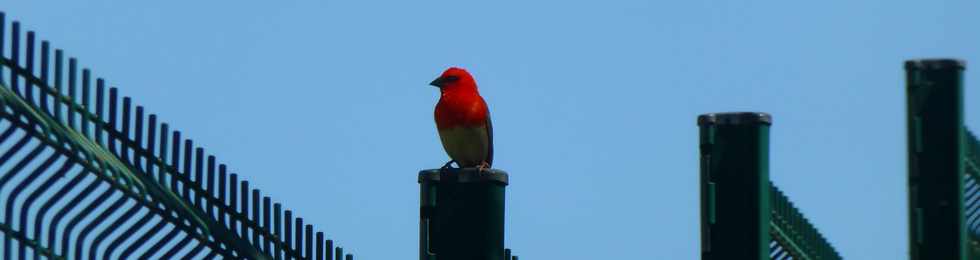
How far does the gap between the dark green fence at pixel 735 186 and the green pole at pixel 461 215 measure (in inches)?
71.7

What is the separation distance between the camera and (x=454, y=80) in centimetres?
933

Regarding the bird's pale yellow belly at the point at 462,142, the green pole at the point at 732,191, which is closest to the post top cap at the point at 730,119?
the green pole at the point at 732,191

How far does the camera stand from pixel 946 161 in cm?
1150

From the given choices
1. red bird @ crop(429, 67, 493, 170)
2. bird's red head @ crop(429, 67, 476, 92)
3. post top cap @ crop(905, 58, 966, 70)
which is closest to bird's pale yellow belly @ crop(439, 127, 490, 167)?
red bird @ crop(429, 67, 493, 170)

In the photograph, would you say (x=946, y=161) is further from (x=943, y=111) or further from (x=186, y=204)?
(x=186, y=204)

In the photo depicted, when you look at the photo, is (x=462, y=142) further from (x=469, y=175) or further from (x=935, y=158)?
(x=935, y=158)

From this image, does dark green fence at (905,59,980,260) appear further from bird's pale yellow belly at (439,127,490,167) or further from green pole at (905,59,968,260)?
bird's pale yellow belly at (439,127,490,167)

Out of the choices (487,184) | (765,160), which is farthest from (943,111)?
(487,184)

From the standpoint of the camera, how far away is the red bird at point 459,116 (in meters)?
9.32

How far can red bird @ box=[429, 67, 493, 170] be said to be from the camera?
9.32 meters

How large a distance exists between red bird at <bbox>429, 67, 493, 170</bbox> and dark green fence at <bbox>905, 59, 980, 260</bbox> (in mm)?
3314

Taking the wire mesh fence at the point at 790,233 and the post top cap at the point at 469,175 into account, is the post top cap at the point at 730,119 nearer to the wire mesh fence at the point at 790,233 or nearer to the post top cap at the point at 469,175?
the wire mesh fence at the point at 790,233

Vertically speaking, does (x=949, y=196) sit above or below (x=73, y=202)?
above

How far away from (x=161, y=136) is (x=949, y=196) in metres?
6.69
